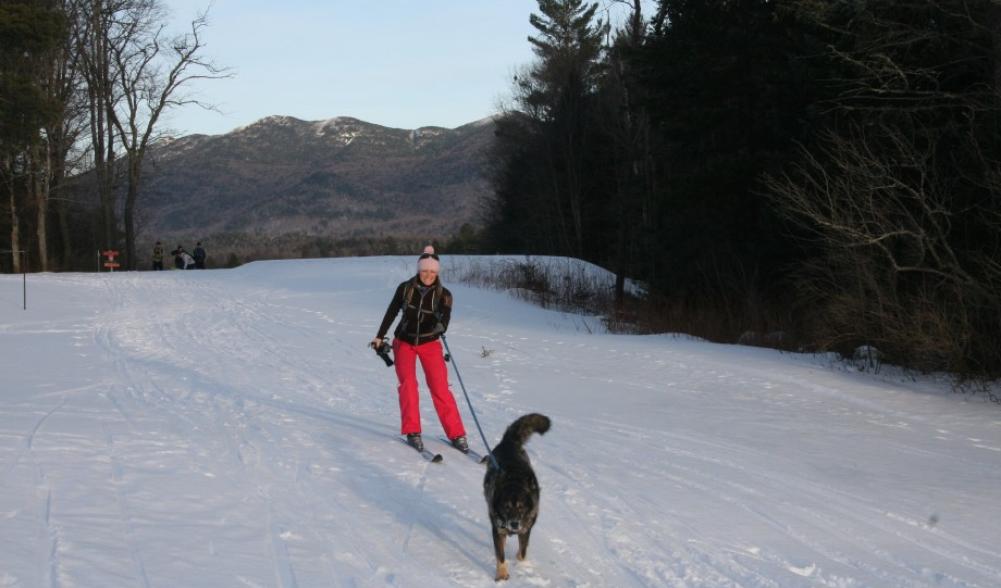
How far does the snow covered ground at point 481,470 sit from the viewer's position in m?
5.07

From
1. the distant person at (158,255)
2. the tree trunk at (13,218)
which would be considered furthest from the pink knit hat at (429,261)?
the distant person at (158,255)

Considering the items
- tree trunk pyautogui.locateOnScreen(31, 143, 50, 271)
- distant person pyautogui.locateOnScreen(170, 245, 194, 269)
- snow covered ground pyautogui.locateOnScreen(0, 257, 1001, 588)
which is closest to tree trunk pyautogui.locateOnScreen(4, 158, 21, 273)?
tree trunk pyautogui.locateOnScreen(31, 143, 50, 271)

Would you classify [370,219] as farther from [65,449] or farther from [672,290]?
[65,449]

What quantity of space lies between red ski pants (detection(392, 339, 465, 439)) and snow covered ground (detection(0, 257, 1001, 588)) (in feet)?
1.16

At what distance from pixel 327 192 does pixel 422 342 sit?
14362 cm

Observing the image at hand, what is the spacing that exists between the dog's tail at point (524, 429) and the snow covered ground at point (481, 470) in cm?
69

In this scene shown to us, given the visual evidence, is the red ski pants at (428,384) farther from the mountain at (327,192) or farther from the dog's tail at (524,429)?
the mountain at (327,192)

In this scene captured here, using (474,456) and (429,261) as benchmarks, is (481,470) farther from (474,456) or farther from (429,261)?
(429,261)

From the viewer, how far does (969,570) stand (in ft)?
17.0

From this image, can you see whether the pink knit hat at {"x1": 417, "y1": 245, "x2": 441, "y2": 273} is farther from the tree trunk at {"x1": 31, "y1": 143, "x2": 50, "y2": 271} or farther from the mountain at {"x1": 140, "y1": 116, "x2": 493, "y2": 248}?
the mountain at {"x1": 140, "y1": 116, "x2": 493, "y2": 248}

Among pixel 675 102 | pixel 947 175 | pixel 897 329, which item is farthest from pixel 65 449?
pixel 675 102

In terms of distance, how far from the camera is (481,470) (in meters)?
7.35

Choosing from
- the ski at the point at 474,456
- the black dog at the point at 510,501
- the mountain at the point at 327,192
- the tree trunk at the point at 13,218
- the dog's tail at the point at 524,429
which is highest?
the mountain at the point at 327,192

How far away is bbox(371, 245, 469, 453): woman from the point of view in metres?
7.74
